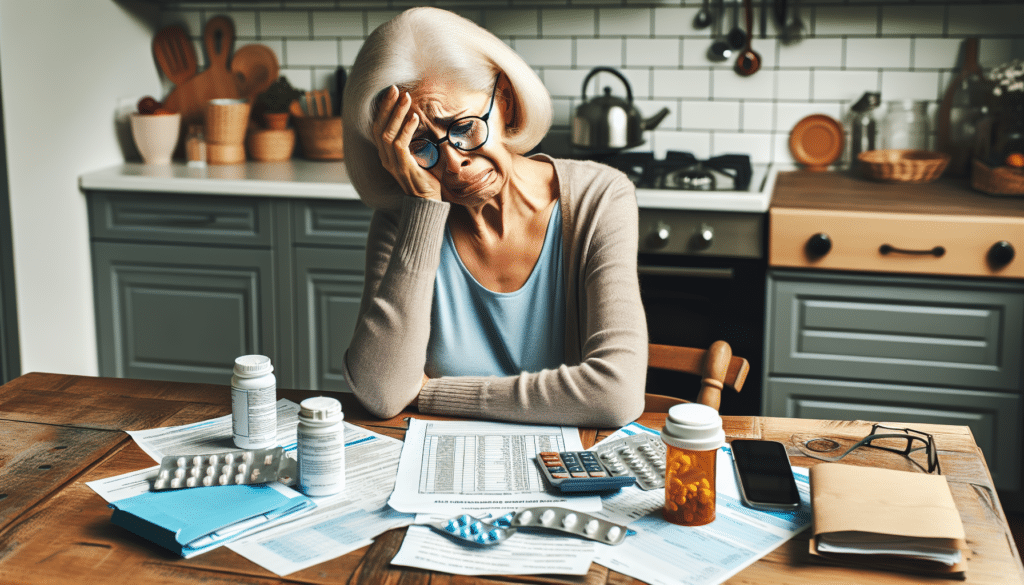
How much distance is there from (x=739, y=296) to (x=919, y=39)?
111cm

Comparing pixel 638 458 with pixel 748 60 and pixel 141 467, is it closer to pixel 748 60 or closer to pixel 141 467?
pixel 141 467

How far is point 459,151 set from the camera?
1546 millimetres

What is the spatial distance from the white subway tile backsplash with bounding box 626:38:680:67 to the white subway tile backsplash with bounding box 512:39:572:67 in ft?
0.69

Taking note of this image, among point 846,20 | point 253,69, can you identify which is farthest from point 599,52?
point 253,69

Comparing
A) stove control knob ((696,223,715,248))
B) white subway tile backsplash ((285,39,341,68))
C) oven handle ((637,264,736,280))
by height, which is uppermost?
white subway tile backsplash ((285,39,341,68))

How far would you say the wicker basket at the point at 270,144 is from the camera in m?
3.22

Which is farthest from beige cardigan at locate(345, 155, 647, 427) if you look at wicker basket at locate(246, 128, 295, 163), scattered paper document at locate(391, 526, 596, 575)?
wicker basket at locate(246, 128, 295, 163)

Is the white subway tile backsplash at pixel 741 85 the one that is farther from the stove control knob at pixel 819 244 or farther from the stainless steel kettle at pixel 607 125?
the stove control knob at pixel 819 244

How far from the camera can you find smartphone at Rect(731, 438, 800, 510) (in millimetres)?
1093

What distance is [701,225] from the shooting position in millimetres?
2520

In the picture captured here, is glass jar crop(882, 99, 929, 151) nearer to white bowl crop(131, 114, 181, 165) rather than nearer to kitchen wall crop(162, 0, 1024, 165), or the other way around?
kitchen wall crop(162, 0, 1024, 165)

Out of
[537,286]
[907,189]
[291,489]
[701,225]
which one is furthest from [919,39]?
[291,489]

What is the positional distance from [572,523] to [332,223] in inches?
75.6

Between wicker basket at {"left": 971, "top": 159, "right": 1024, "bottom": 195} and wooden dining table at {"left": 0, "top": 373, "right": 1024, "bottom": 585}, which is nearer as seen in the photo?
wooden dining table at {"left": 0, "top": 373, "right": 1024, "bottom": 585}
